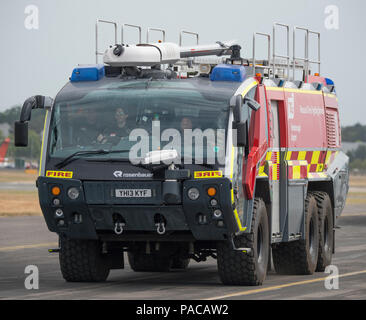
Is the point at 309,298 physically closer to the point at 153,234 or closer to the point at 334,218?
the point at 153,234

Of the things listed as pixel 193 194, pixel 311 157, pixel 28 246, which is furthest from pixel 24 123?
pixel 28 246

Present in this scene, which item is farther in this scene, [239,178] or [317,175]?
[317,175]

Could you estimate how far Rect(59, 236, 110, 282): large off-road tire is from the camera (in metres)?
15.3

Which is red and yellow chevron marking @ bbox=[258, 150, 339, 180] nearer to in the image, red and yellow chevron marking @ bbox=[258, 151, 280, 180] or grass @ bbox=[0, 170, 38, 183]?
red and yellow chevron marking @ bbox=[258, 151, 280, 180]

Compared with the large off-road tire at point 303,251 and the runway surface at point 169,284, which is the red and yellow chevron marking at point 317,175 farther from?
the runway surface at point 169,284

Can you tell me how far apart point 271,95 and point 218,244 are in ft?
8.52

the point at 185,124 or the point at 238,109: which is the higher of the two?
the point at 238,109

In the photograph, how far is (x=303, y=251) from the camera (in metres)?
17.4

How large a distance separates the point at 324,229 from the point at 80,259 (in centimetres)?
515

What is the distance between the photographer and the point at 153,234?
1449 centimetres

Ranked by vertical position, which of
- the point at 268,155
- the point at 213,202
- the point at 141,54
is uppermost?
the point at 141,54

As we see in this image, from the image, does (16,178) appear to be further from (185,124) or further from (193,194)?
(193,194)

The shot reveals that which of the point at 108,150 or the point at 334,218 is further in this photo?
the point at 334,218
